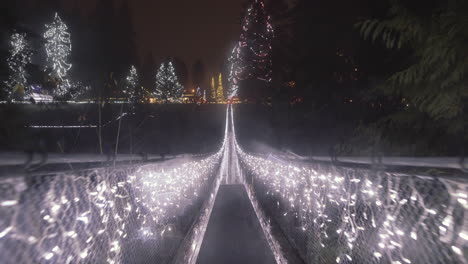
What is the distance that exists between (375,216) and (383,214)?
0.63 ft

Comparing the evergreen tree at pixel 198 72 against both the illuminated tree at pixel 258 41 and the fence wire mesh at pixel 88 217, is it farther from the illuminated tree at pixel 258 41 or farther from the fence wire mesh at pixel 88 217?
the fence wire mesh at pixel 88 217

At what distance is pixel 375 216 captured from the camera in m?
3.09

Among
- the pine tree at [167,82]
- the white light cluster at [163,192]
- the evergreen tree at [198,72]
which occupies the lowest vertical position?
the white light cluster at [163,192]

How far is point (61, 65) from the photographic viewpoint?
46.6m

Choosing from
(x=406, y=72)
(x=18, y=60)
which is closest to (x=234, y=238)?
(x=406, y=72)

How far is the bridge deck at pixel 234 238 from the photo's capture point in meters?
6.54

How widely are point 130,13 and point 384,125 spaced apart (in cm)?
6171

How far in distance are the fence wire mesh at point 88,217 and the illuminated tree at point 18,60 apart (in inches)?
402

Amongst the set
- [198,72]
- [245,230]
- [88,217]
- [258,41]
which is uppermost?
[198,72]

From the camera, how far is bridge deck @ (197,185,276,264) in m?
6.54

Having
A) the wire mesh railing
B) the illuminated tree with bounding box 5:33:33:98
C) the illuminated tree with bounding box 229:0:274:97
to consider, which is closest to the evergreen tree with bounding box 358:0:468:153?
the wire mesh railing

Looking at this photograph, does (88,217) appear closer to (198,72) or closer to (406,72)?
(406,72)

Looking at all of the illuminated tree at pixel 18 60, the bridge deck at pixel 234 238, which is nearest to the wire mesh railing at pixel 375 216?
the bridge deck at pixel 234 238

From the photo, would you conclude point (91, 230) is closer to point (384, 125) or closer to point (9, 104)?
point (384, 125)
